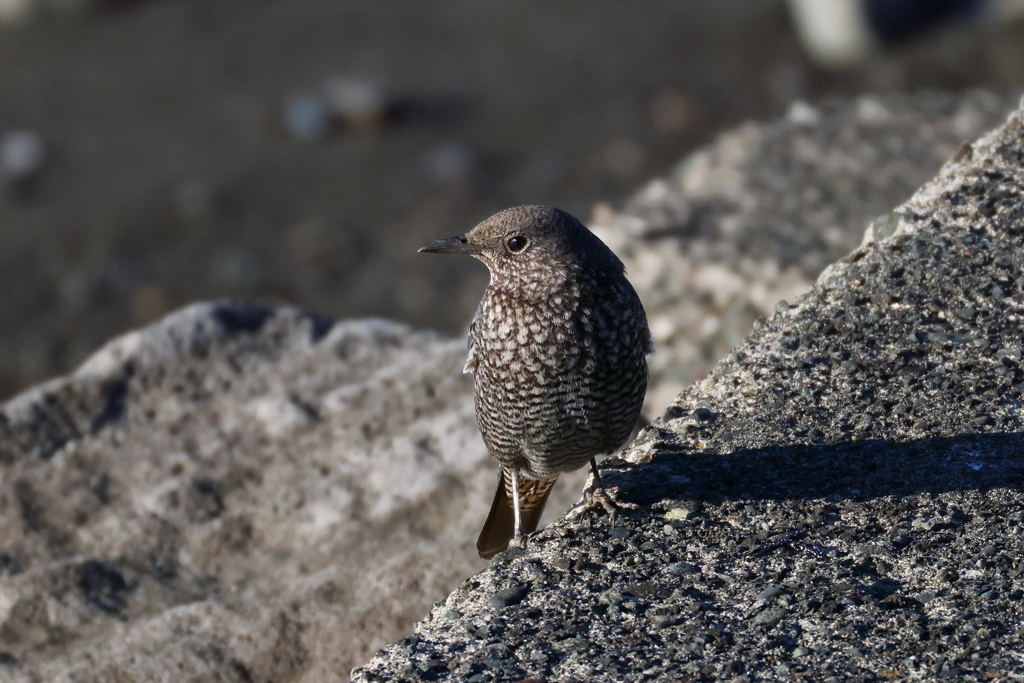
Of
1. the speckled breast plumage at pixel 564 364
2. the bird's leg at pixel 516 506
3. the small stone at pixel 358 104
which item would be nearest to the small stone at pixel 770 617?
the speckled breast plumage at pixel 564 364

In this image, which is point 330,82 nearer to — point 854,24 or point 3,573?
point 854,24

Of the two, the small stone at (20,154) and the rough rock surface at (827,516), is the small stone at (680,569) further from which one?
the small stone at (20,154)

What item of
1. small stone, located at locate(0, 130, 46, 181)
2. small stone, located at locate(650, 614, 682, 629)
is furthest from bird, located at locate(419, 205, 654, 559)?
small stone, located at locate(0, 130, 46, 181)

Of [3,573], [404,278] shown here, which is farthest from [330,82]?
[3,573]

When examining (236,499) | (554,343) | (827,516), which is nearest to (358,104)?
(236,499)

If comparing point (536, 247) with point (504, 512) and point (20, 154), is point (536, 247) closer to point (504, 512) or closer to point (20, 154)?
point (504, 512)
